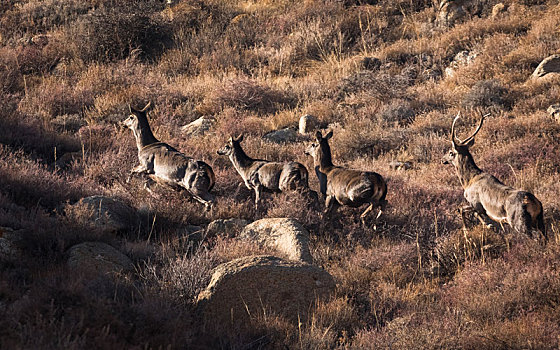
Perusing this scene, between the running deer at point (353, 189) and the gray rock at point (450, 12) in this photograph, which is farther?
the gray rock at point (450, 12)

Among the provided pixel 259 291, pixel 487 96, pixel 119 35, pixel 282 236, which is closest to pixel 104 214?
pixel 282 236

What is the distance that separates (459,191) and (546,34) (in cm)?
930

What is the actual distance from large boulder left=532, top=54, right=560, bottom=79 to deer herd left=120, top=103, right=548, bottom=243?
7.38 m

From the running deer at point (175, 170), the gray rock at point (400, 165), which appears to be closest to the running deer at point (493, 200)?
the gray rock at point (400, 165)

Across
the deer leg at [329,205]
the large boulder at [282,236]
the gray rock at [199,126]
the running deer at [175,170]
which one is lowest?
the gray rock at [199,126]

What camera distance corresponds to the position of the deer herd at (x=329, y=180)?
832 centimetres

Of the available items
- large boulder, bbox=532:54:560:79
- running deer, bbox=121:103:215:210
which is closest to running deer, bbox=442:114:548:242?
running deer, bbox=121:103:215:210

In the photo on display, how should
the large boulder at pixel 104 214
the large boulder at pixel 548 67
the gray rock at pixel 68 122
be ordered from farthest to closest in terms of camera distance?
the large boulder at pixel 548 67
the gray rock at pixel 68 122
the large boulder at pixel 104 214

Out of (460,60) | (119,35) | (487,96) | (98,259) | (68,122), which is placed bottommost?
(460,60)

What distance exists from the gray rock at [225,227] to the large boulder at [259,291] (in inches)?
90.5

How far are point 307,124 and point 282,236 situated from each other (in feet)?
23.4

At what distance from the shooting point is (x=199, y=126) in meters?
15.6

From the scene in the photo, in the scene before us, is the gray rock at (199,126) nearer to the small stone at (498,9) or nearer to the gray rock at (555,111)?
the gray rock at (555,111)

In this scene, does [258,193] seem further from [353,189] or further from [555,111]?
[555,111]
